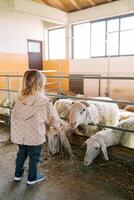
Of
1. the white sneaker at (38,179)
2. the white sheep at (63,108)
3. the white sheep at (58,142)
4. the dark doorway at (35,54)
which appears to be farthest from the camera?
the dark doorway at (35,54)

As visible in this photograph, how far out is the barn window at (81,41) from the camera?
25.7 feet

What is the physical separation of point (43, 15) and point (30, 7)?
1.89ft

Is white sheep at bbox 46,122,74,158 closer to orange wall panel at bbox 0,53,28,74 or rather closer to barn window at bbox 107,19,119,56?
barn window at bbox 107,19,119,56

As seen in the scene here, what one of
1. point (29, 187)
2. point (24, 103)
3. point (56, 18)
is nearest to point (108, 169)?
point (29, 187)

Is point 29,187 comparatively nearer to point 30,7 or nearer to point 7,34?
point 30,7

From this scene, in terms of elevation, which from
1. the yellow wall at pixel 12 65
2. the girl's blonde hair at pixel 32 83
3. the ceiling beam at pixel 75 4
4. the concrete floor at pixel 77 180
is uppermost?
the ceiling beam at pixel 75 4

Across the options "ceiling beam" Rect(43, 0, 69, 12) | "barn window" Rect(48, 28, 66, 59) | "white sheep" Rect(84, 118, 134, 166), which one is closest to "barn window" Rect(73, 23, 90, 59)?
"barn window" Rect(48, 28, 66, 59)

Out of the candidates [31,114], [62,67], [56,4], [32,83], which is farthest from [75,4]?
[31,114]

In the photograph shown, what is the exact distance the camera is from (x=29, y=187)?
6.21ft

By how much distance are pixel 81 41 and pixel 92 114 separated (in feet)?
19.4

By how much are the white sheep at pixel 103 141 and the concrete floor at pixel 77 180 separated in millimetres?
89

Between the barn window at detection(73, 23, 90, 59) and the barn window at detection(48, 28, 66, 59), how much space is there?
2.07ft

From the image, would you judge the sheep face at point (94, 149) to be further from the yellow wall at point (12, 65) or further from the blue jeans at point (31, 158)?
the yellow wall at point (12, 65)

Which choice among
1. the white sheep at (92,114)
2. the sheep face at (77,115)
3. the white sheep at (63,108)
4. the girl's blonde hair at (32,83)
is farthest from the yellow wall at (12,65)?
the girl's blonde hair at (32,83)
